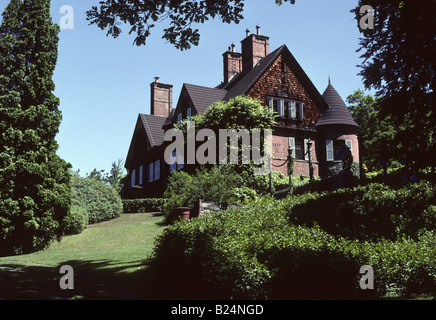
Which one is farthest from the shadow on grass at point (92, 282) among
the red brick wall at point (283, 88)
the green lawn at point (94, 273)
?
the red brick wall at point (283, 88)

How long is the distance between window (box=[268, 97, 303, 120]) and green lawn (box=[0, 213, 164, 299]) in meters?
13.9

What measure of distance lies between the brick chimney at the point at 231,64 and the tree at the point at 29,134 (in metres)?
18.5

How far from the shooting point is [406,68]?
36.2ft

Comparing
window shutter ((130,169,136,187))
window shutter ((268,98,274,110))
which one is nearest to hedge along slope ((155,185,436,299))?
window shutter ((268,98,274,110))

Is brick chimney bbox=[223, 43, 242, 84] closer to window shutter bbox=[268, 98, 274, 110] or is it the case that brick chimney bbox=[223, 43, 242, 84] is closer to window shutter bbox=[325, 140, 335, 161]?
window shutter bbox=[268, 98, 274, 110]

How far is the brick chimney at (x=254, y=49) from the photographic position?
1384 inches

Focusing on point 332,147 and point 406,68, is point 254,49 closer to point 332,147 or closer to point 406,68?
point 332,147

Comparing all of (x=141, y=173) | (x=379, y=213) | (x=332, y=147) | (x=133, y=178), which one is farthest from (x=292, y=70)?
(x=379, y=213)

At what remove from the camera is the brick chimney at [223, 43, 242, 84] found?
38.6 meters

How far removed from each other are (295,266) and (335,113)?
25276 mm

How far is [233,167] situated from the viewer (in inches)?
967

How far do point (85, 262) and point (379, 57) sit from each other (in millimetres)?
11167
